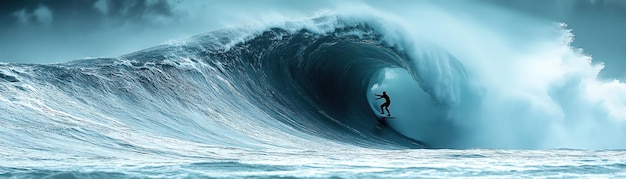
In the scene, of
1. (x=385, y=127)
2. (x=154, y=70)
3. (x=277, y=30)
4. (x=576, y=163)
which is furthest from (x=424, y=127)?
(x=576, y=163)

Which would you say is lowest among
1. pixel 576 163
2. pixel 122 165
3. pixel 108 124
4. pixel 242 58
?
pixel 122 165

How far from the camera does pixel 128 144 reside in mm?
7480

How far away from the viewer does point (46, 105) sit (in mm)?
9086

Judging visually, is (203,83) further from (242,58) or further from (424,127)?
(424,127)

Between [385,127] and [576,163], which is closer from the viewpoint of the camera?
[576,163]

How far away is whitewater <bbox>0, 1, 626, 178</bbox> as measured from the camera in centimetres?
519

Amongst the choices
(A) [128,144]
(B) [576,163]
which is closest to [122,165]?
(A) [128,144]

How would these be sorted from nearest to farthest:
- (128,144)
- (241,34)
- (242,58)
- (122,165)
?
1. (122,165)
2. (128,144)
3. (242,58)
4. (241,34)

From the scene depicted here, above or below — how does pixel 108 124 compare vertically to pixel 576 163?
above

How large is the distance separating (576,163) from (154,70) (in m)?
8.39

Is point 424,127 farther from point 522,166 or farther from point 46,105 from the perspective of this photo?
point 522,166

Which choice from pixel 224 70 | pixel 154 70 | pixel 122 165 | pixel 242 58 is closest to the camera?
pixel 122 165

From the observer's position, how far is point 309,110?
14.4 meters

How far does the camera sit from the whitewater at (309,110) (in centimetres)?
519
